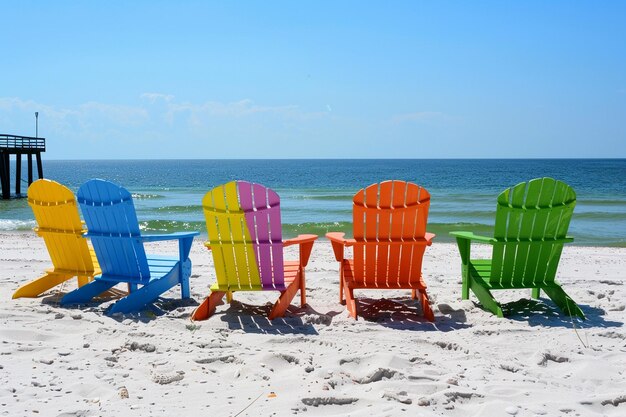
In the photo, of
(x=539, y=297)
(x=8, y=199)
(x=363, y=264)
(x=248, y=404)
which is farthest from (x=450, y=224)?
(x=8, y=199)

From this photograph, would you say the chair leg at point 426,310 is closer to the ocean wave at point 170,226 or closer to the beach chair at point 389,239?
the beach chair at point 389,239

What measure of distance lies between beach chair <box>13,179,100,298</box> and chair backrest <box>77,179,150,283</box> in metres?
0.20

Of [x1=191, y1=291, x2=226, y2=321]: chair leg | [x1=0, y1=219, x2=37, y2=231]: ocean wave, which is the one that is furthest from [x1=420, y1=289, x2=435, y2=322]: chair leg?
[x1=0, y1=219, x2=37, y2=231]: ocean wave

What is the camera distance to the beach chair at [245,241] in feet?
15.0

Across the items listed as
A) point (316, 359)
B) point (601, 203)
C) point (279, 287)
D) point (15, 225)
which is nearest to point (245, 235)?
point (279, 287)

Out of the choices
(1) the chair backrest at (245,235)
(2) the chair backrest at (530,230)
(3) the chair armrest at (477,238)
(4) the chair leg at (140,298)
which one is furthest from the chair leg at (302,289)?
(2) the chair backrest at (530,230)

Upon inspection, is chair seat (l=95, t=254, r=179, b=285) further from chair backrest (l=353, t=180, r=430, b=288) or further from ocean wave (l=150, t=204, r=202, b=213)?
ocean wave (l=150, t=204, r=202, b=213)

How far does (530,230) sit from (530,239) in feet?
0.24

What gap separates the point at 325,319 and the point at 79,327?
185 centimetres

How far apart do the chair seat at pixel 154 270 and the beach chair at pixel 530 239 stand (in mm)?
2623

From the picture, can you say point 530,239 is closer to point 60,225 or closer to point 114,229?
point 114,229

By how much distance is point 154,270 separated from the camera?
17.0ft

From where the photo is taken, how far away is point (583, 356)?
12.4 feet

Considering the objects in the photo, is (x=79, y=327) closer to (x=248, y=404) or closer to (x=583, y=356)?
(x=248, y=404)
